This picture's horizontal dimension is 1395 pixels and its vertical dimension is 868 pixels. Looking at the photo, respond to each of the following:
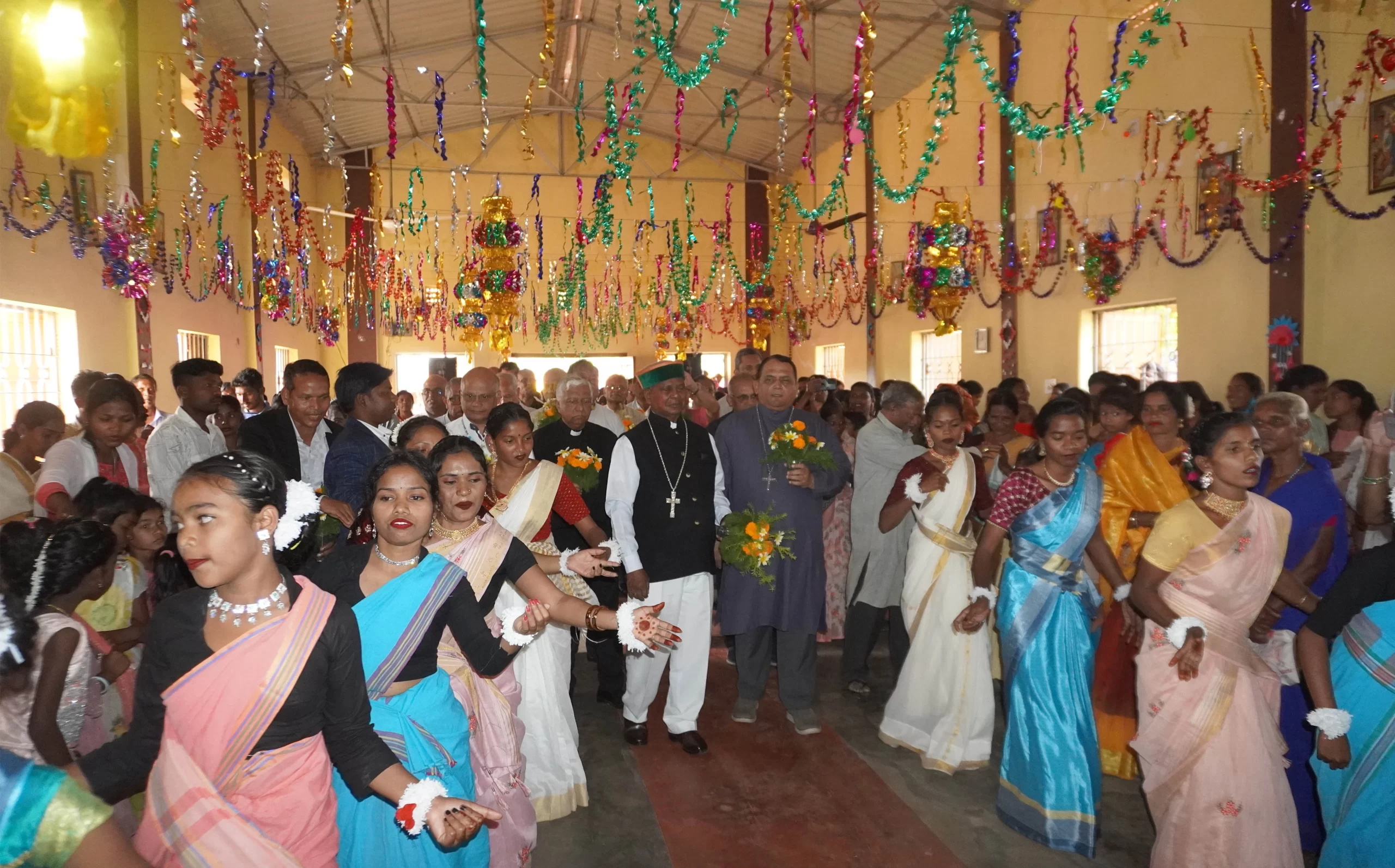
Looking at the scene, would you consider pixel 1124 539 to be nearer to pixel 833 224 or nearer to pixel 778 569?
pixel 778 569

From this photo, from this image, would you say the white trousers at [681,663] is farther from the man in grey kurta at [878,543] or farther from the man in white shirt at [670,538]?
the man in grey kurta at [878,543]

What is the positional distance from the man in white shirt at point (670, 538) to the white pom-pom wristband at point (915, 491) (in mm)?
922

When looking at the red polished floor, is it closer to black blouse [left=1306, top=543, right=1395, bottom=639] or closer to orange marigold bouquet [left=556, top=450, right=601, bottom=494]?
orange marigold bouquet [left=556, top=450, right=601, bottom=494]

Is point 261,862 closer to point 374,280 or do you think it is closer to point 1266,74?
point 1266,74

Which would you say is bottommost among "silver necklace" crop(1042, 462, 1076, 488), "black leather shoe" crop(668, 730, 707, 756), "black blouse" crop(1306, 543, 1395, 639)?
"black leather shoe" crop(668, 730, 707, 756)

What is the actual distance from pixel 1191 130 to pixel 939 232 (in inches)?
95.3

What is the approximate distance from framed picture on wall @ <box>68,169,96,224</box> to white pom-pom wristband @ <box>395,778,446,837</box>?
8.08 metres

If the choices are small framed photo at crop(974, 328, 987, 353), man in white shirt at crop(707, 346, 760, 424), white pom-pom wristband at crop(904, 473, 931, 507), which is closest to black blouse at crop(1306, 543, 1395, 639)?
white pom-pom wristband at crop(904, 473, 931, 507)

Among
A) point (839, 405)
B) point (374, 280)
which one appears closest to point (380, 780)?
point (839, 405)

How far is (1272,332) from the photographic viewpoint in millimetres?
7625

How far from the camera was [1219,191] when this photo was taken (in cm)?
790

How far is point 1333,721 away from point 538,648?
251 centimetres

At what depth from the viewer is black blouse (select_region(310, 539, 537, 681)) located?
87.3 inches

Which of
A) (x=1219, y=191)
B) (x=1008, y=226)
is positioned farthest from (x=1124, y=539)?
(x=1008, y=226)
